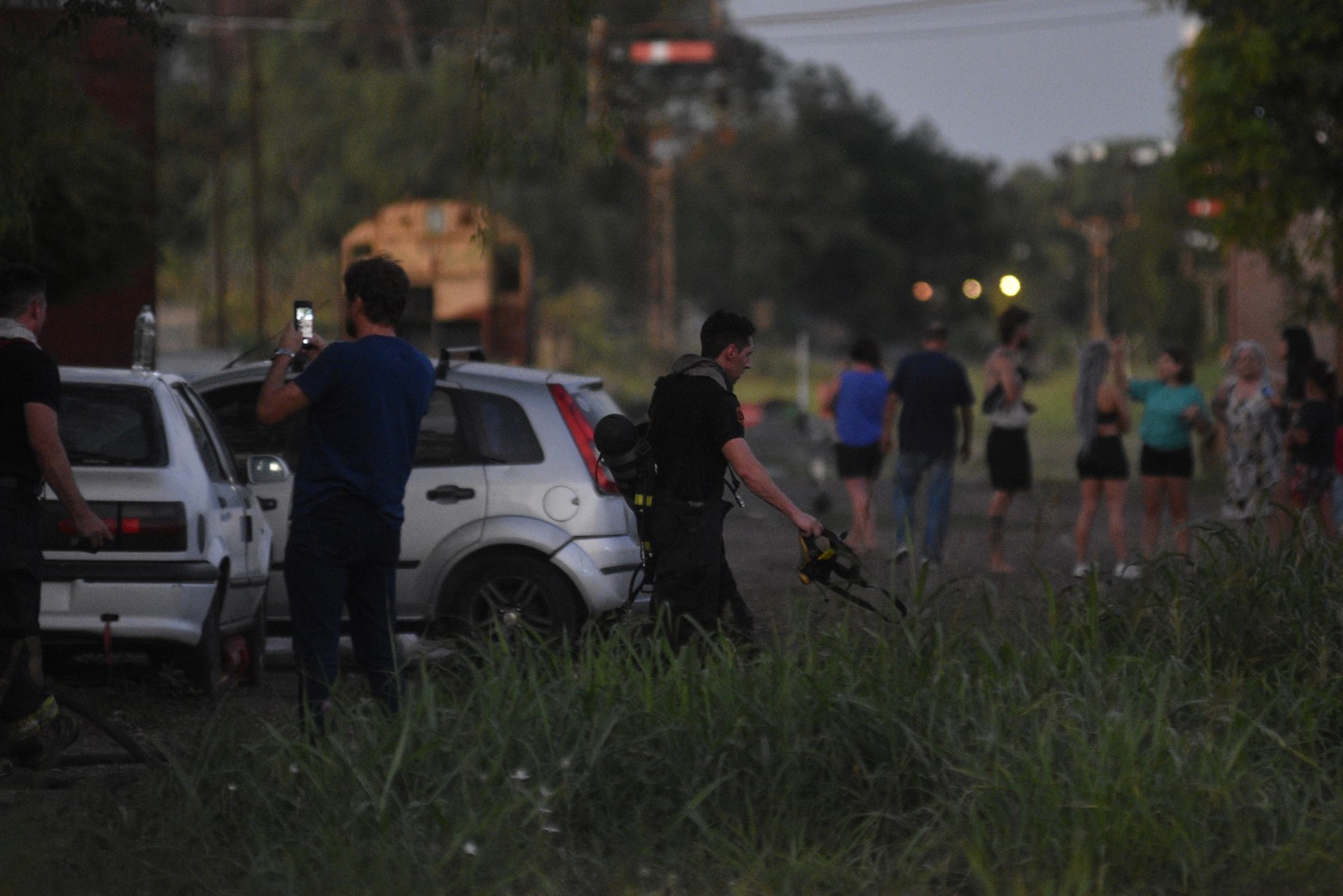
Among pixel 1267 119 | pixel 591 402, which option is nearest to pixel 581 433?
pixel 591 402

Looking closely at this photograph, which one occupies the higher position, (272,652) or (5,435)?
(5,435)

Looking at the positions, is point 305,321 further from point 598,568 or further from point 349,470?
point 598,568

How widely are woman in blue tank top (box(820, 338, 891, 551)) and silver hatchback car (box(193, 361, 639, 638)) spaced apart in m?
5.66

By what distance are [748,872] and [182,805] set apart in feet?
5.61

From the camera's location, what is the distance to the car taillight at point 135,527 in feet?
27.2

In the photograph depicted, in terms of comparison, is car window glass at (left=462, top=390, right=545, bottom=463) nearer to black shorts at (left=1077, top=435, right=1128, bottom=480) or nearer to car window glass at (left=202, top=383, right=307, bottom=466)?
car window glass at (left=202, top=383, right=307, bottom=466)

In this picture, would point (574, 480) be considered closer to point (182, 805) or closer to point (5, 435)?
point (5, 435)

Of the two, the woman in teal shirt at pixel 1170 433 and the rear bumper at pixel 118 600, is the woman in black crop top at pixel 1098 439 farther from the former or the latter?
the rear bumper at pixel 118 600

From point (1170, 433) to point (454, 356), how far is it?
17.5 feet

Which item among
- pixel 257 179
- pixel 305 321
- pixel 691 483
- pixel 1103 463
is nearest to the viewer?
pixel 305 321

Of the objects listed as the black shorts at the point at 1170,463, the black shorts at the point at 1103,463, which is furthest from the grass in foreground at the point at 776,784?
the black shorts at the point at 1103,463

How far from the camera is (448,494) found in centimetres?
998

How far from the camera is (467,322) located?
1656 centimetres

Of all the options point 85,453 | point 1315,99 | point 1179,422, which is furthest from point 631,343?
point 85,453
